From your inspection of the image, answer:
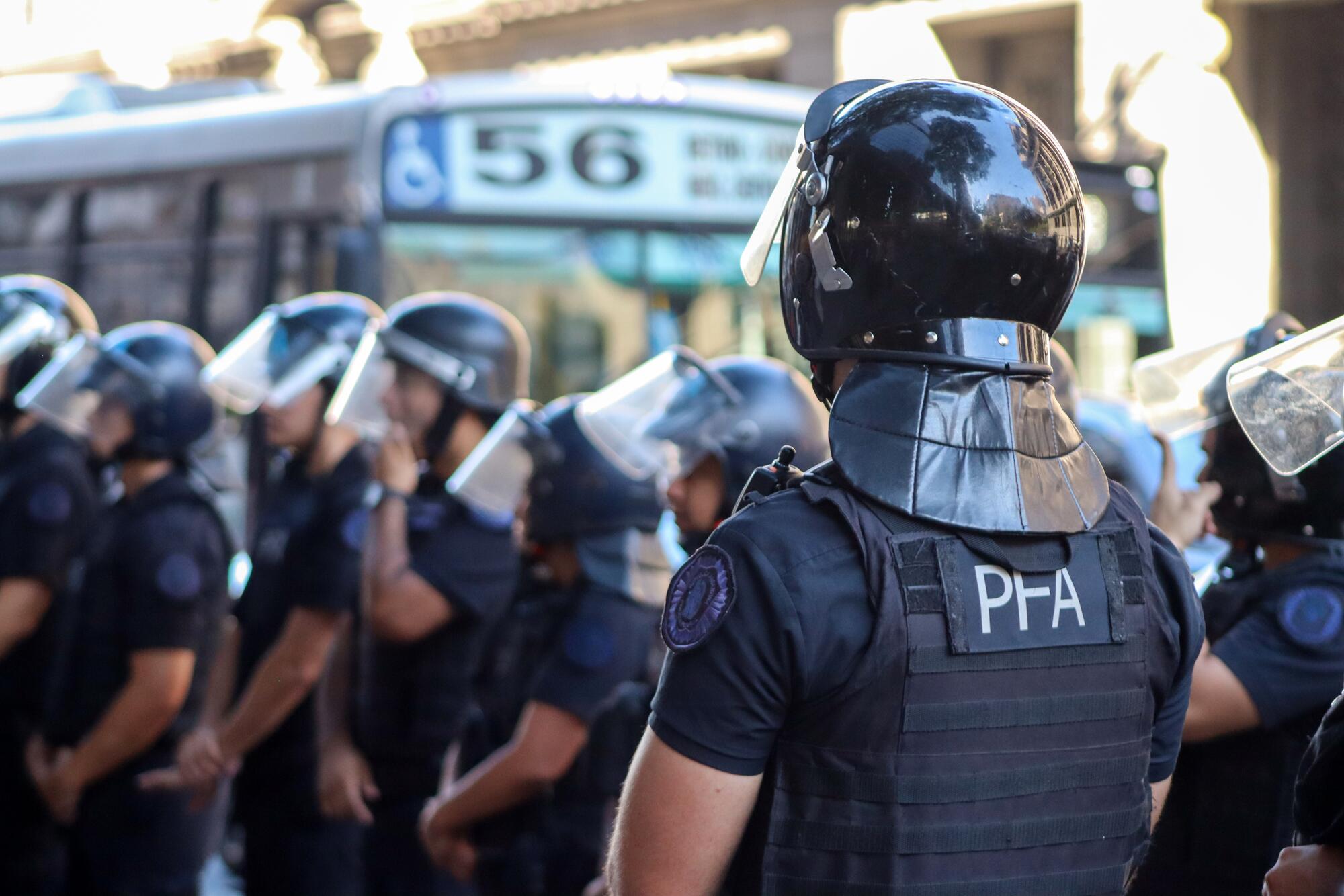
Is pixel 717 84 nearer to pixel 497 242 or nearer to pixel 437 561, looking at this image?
pixel 497 242

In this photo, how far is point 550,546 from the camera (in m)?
3.69

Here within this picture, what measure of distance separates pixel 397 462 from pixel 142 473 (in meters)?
0.95

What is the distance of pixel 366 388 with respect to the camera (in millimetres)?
4453

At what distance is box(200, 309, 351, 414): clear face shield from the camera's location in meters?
4.80

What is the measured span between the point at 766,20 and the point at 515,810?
14.2 metres

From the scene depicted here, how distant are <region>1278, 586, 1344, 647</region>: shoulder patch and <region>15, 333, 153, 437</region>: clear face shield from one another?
10.8ft

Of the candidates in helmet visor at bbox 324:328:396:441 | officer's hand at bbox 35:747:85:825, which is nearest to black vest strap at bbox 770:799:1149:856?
helmet visor at bbox 324:328:396:441

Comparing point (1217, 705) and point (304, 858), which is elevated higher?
point (1217, 705)

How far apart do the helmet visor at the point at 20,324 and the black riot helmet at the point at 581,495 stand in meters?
2.51

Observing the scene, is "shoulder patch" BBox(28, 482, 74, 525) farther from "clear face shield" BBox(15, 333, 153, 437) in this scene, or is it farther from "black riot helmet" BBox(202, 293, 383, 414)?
"black riot helmet" BBox(202, 293, 383, 414)

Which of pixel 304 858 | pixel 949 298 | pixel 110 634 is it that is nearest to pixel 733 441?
pixel 949 298

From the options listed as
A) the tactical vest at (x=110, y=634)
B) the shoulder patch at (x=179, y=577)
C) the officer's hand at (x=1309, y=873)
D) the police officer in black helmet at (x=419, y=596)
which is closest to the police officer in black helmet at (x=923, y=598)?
the officer's hand at (x=1309, y=873)

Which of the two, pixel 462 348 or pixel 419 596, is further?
pixel 462 348

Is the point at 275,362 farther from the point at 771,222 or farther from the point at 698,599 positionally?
the point at 698,599
